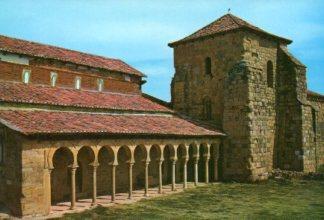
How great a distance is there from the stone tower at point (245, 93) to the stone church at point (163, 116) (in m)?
0.07

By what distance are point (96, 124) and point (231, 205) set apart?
700 centimetres

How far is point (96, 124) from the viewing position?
62.1 feet

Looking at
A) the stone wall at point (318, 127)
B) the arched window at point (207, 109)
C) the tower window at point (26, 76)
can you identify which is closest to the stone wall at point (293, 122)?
the stone wall at point (318, 127)

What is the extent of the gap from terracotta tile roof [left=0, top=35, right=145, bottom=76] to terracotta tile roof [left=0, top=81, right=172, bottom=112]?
1.74 meters

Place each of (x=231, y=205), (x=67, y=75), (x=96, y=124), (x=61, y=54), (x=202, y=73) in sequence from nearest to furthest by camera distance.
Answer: (x=231, y=205) < (x=96, y=124) < (x=67, y=75) < (x=61, y=54) < (x=202, y=73)

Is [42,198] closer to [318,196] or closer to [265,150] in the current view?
[318,196]

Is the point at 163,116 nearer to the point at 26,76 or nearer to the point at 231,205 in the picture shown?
the point at 26,76

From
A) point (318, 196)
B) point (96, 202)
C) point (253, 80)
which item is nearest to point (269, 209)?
point (318, 196)

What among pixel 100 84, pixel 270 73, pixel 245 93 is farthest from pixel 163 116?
pixel 270 73

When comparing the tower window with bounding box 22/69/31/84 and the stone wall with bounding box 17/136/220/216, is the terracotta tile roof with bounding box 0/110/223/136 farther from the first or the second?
the tower window with bounding box 22/69/31/84

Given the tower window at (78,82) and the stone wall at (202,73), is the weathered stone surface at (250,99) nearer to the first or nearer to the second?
the stone wall at (202,73)

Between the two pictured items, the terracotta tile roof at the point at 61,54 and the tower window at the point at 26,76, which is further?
the terracotta tile roof at the point at 61,54

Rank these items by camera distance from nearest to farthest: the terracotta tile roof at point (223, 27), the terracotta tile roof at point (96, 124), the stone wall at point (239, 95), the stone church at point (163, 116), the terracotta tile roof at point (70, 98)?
the terracotta tile roof at point (96, 124), the stone church at point (163, 116), the terracotta tile roof at point (70, 98), the stone wall at point (239, 95), the terracotta tile roof at point (223, 27)

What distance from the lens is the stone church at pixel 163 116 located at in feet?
57.9
